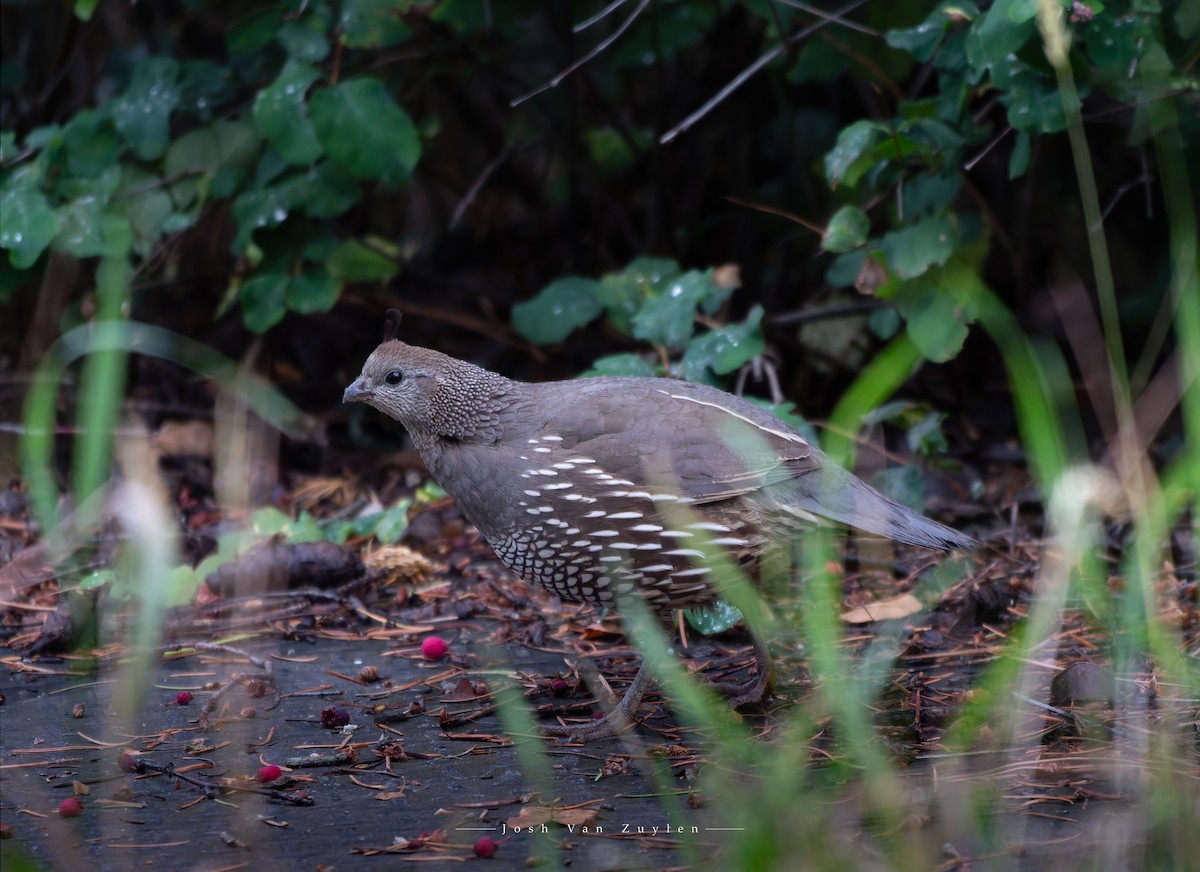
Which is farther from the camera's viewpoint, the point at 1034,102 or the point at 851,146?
the point at 851,146

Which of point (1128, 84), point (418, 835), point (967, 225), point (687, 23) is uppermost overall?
point (687, 23)

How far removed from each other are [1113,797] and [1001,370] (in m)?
3.52

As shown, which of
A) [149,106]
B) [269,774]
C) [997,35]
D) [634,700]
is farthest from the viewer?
[149,106]

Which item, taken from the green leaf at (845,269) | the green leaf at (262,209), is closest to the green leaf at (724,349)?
the green leaf at (845,269)

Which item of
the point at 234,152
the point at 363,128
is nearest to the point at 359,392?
the point at 363,128

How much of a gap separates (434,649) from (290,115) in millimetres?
2213

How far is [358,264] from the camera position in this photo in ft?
17.8

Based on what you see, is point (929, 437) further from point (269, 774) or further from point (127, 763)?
point (127, 763)

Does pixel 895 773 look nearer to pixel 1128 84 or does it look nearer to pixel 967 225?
pixel 1128 84

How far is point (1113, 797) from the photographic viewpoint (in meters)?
2.64

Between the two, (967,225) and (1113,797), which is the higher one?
(967,225)

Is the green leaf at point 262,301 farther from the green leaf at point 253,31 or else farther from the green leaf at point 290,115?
the green leaf at point 253,31

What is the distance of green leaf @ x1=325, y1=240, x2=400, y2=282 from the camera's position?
5.35m

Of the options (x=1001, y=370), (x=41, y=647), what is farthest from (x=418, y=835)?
(x=1001, y=370)
